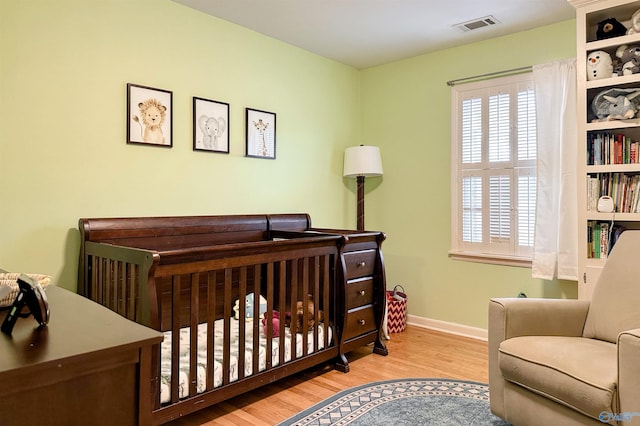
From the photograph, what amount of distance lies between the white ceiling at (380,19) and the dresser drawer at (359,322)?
203cm

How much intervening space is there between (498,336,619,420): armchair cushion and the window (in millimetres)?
1464

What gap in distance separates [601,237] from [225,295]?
2211 millimetres

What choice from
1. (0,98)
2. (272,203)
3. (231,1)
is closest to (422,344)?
(272,203)

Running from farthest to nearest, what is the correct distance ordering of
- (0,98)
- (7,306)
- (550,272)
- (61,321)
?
(550,272) → (0,98) → (7,306) → (61,321)

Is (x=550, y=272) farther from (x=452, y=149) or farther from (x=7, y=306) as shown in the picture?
(x=7, y=306)

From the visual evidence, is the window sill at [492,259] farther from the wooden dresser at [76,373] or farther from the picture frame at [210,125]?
the wooden dresser at [76,373]

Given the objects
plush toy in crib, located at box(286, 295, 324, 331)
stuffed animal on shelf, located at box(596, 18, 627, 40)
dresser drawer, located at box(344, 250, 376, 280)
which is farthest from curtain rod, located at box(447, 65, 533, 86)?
plush toy in crib, located at box(286, 295, 324, 331)

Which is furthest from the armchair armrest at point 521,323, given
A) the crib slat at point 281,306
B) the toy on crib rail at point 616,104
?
the toy on crib rail at point 616,104

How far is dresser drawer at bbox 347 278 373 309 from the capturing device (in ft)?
9.39

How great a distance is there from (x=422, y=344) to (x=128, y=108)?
2636 millimetres

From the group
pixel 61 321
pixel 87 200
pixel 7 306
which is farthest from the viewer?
pixel 87 200

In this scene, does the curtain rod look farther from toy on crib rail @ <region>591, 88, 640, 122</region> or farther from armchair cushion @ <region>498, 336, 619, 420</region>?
armchair cushion @ <region>498, 336, 619, 420</region>

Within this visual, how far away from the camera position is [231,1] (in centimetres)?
279

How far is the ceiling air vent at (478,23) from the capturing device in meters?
3.08
